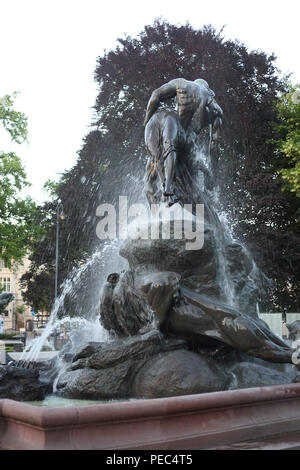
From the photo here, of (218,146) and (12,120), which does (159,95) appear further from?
(12,120)

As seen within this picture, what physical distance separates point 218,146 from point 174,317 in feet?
46.7

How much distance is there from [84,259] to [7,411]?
17.7 m

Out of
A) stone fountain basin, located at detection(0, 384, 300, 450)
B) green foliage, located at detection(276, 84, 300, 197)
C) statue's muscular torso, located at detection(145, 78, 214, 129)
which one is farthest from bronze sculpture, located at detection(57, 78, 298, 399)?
green foliage, located at detection(276, 84, 300, 197)

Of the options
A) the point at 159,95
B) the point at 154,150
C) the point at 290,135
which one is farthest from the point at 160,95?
the point at 290,135

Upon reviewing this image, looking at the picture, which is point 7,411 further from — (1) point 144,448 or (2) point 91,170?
(2) point 91,170

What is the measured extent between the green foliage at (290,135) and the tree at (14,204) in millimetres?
12498

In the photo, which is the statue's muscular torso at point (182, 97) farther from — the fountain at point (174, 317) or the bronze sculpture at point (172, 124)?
the fountain at point (174, 317)

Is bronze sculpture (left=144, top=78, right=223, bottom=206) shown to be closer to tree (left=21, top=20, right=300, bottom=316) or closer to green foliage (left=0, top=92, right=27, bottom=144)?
tree (left=21, top=20, right=300, bottom=316)

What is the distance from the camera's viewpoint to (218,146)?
1986cm

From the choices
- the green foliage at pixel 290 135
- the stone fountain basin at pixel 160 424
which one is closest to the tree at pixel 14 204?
the green foliage at pixel 290 135

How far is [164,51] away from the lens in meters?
21.2

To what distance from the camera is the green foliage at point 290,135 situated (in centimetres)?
1983

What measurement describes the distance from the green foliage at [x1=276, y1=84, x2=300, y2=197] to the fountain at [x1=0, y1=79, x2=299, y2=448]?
12.0 meters

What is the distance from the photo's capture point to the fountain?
611cm
